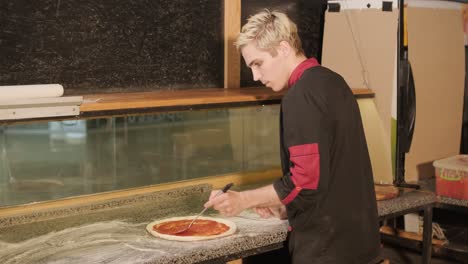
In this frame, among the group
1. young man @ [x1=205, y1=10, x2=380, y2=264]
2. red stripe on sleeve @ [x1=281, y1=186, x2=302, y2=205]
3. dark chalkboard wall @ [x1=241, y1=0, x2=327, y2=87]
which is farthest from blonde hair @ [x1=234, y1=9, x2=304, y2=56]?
dark chalkboard wall @ [x1=241, y1=0, x2=327, y2=87]

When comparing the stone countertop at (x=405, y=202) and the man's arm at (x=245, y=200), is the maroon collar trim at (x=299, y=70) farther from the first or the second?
the stone countertop at (x=405, y=202)

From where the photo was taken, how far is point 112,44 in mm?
3053

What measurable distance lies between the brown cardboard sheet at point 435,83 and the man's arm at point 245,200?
2.01 meters

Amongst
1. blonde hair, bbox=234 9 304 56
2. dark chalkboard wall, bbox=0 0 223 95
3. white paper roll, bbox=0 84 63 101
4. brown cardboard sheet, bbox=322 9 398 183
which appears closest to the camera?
blonde hair, bbox=234 9 304 56

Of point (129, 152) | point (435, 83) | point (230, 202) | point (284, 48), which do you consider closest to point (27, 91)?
point (230, 202)

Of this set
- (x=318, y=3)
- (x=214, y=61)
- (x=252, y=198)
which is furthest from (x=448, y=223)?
(x=252, y=198)

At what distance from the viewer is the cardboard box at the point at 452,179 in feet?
11.7

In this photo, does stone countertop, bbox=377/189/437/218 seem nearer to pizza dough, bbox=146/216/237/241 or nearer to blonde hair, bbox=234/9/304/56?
pizza dough, bbox=146/216/237/241

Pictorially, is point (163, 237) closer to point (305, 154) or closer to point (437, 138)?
point (305, 154)

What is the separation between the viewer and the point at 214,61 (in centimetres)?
347

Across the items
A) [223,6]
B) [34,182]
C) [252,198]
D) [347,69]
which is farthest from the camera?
[34,182]

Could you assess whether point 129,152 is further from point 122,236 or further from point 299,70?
point 299,70

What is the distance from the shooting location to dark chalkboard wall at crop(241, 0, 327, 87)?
3.74 m

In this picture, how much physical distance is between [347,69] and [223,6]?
2.85ft
